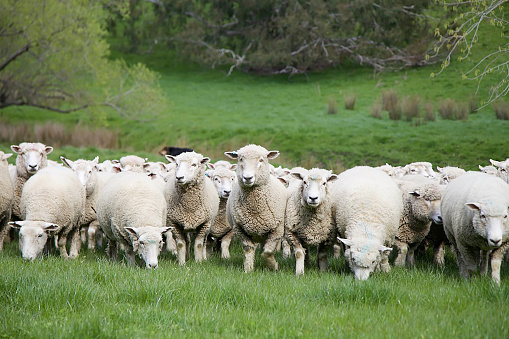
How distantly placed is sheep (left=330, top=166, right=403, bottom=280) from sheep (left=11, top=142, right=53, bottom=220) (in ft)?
16.5

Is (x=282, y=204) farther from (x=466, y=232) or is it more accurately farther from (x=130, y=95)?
(x=130, y=95)

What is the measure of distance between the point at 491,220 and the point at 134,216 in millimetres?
4310

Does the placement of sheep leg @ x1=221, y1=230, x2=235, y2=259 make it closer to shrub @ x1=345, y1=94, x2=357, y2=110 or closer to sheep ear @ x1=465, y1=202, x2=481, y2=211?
sheep ear @ x1=465, y1=202, x2=481, y2=211

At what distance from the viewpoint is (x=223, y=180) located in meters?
9.20

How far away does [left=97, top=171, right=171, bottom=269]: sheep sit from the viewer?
267 inches

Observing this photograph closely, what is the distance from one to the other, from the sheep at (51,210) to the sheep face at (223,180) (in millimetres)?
2195

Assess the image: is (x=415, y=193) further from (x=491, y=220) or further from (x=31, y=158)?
(x=31, y=158)

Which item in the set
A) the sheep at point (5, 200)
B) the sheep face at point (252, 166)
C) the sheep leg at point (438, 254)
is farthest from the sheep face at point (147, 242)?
the sheep leg at point (438, 254)

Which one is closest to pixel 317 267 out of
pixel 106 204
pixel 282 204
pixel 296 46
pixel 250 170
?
pixel 282 204

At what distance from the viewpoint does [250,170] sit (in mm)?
6922

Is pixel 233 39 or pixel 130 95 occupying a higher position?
pixel 233 39

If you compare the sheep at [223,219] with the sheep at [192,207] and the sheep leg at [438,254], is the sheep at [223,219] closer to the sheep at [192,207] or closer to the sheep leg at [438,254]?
the sheep at [192,207]

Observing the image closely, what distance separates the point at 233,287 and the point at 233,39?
3234 centimetres

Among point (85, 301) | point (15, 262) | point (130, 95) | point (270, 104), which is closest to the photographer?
point (85, 301)
